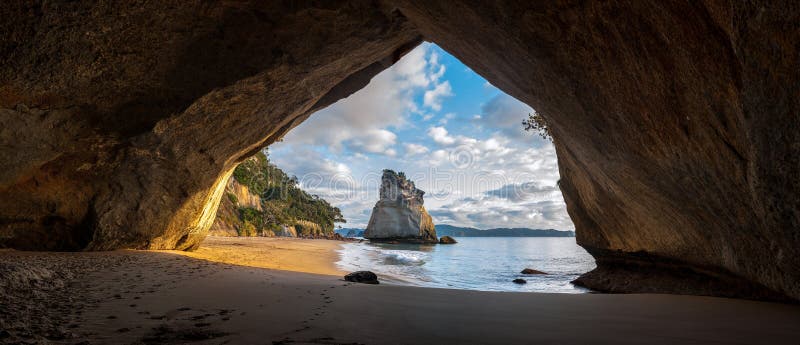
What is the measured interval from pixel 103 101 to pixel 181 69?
71.3 inches

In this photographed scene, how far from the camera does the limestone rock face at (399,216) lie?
62.8 meters

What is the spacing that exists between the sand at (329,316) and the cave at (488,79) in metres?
1.11

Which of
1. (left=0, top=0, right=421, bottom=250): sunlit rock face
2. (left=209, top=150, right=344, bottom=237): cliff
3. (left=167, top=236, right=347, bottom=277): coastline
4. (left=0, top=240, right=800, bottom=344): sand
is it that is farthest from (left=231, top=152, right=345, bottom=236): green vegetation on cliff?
(left=0, top=240, right=800, bottom=344): sand

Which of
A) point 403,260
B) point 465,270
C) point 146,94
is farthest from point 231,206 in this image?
point 146,94

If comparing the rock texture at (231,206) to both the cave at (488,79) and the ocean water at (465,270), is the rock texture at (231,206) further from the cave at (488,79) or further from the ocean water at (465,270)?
the cave at (488,79)

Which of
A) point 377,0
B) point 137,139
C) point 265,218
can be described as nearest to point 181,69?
point 137,139

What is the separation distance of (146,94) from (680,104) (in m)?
9.73

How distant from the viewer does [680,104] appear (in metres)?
3.52

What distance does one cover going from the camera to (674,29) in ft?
9.73

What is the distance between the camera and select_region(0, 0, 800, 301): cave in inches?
115

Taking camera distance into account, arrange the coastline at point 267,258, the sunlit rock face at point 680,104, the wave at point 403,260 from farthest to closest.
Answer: the wave at point 403,260 → the coastline at point 267,258 → the sunlit rock face at point 680,104

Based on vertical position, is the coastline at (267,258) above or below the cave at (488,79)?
below

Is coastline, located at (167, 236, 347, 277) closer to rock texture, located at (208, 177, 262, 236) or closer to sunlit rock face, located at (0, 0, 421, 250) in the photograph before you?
sunlit rock face, located at (0, 0, 421, 250)

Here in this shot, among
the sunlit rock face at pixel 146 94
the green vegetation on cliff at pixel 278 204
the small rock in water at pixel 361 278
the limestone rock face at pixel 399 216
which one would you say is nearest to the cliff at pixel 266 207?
the green vegetation on cliff at pixel 278 204
